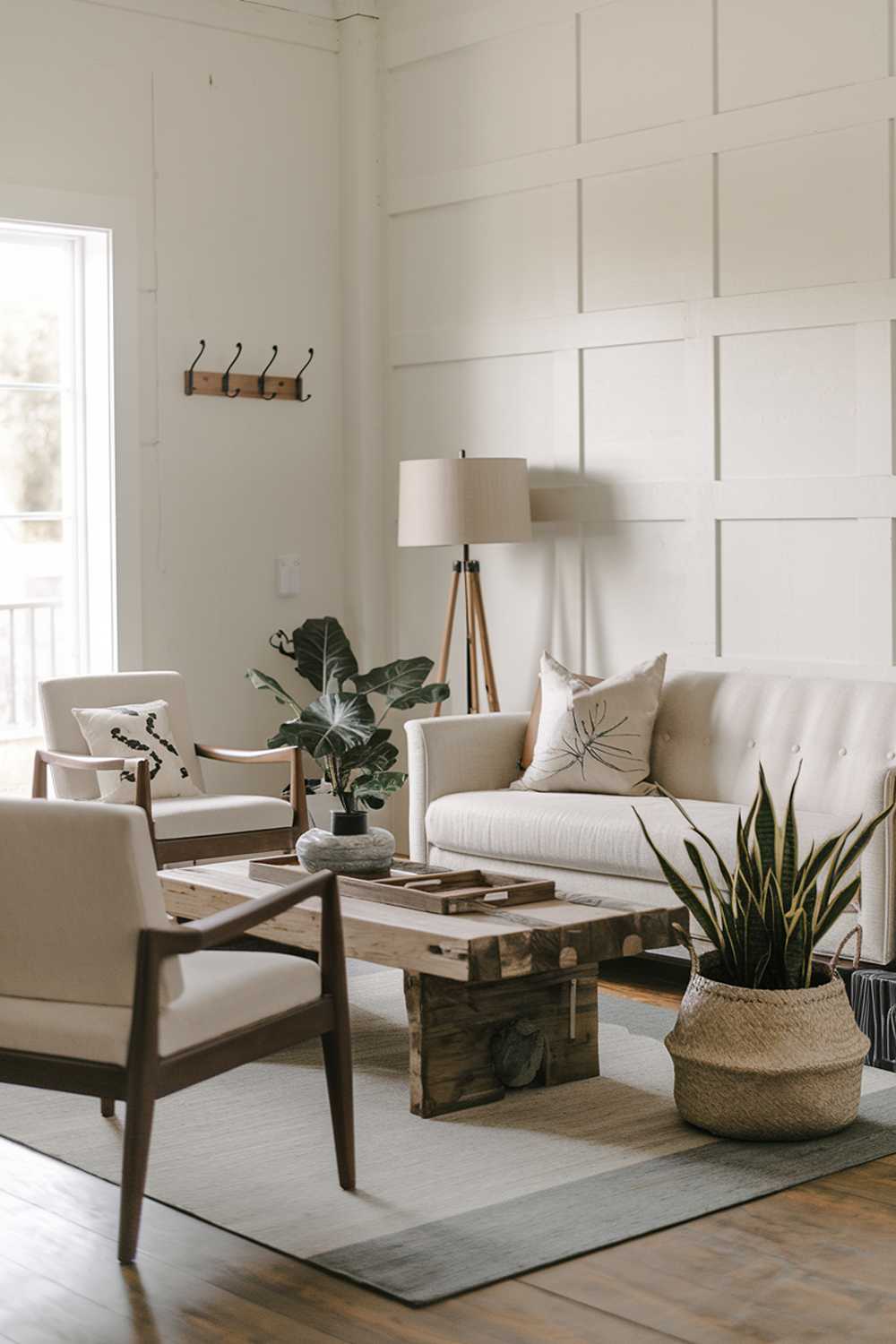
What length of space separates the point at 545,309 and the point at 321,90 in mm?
1352

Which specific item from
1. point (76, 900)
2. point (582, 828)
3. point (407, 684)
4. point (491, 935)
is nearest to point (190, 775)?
point (407, 684)

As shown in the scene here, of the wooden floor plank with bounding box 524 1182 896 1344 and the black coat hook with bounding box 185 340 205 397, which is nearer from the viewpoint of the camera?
the wooden floor plank with bounding box 524 1182 896 1344

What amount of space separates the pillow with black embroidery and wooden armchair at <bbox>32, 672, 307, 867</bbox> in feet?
0.14

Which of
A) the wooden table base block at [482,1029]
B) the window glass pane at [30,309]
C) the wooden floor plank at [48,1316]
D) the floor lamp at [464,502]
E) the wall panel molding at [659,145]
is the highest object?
the wall panel molding at [659,145]

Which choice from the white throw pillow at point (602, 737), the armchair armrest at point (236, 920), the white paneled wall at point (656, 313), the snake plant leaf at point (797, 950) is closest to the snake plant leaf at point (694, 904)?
the snake plant leaf at point (797, 950)

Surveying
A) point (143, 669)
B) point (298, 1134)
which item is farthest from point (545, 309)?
point (298, 1134)

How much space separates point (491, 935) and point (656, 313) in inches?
107

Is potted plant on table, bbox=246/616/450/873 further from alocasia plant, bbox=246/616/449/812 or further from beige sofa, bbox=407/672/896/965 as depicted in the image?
beige sofa, bbox=407/672/896/965

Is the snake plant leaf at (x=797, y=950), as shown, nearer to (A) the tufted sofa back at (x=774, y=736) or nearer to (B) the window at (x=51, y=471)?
(A) the tufted sofa back at (x=774, y=736)

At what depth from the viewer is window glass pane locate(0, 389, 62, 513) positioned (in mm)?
5848

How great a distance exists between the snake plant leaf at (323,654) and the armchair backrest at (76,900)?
3.37 meters

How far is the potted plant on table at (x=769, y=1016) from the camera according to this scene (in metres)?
3.29

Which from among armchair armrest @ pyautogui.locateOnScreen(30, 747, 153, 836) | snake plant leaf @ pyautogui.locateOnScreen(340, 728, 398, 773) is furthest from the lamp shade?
snake plant leaf @ pyautogui.locateOnScreen(340, 728, 398, 773)

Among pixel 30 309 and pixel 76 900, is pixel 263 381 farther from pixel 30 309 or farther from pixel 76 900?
pixel 76 900
